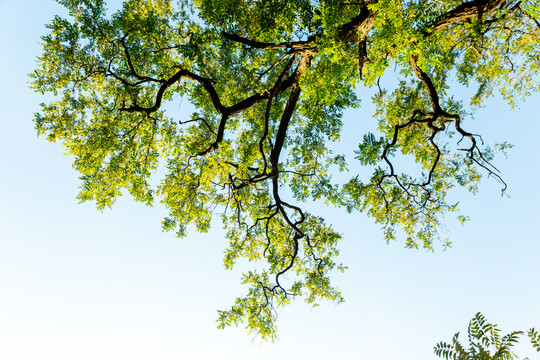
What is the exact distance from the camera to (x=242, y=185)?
10.2 meters

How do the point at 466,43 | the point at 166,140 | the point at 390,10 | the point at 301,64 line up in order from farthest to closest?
the point at 166,140
the point at 466,43
the point at 301,64
the point at 390,10

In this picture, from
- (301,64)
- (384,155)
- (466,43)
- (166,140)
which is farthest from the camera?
(166,140)

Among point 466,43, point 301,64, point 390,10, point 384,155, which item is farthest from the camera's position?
point 466,43

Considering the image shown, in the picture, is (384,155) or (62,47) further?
(384,155)

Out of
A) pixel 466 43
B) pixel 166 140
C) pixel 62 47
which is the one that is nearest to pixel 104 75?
pixel 62 47

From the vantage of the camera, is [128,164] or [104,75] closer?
[104,75]

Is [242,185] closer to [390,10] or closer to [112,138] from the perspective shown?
[112,138]

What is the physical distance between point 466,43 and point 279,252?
8.91 metres

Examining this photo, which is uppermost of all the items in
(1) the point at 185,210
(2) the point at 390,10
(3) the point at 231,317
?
(1) the point at 185,210

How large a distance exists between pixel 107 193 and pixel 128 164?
1.08 metres

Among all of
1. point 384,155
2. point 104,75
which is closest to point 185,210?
point 104,75

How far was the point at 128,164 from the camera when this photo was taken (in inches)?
395

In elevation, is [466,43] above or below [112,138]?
above

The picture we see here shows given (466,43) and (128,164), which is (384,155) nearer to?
(466,43)
